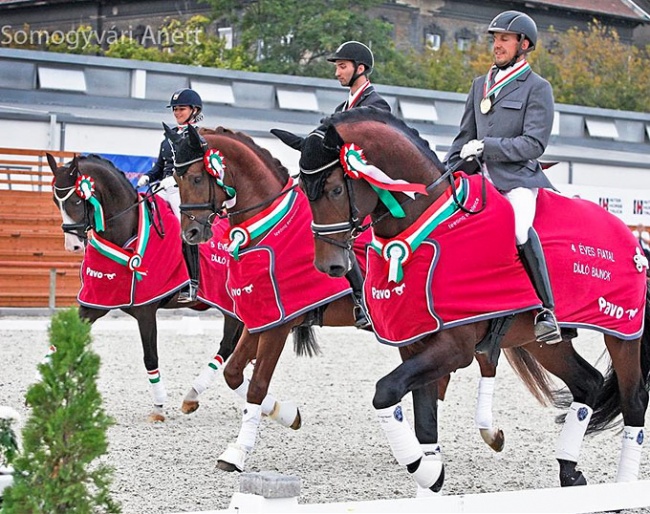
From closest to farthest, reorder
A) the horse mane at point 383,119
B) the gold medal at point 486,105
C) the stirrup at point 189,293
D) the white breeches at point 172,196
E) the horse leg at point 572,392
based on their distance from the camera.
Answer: the horse mane at point 383,119, the gold medal at point 486,105, the horse leg at point 572,392, the stirrup at point 189,293, the white breeches at point 172,196

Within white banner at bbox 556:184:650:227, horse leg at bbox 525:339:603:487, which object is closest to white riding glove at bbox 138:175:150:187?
horse leg at bbox 525:339:603:487

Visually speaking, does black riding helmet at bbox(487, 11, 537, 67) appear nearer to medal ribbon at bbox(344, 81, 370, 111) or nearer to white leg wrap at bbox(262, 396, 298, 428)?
medal ribbon at bbox(344, 81, 370, 111)

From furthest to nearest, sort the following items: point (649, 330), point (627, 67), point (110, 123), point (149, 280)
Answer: point (627, 67) < point (110, 123) < point (149, 280) < point (649, 330)

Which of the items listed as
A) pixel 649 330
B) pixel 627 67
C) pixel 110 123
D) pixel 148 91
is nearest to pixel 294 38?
pixel 627 67

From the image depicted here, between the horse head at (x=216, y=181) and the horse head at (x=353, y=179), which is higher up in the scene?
the horse head at (x=353, y=179)

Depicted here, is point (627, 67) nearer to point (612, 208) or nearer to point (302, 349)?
point (612, 208)

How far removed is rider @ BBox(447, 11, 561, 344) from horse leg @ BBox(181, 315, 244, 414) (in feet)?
11.1

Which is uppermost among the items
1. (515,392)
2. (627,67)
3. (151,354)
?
(151,354)

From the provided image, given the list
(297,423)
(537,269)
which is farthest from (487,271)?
(297,423)

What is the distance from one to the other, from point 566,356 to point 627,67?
4603 centimetres

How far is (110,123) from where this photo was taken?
22.1 metres

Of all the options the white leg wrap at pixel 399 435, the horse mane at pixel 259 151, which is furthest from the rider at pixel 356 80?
the white leg wrap at pixel 399 435

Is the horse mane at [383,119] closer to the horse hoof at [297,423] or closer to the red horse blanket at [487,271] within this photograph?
the red horse blanket at [487,271]

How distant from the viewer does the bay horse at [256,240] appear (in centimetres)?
759
